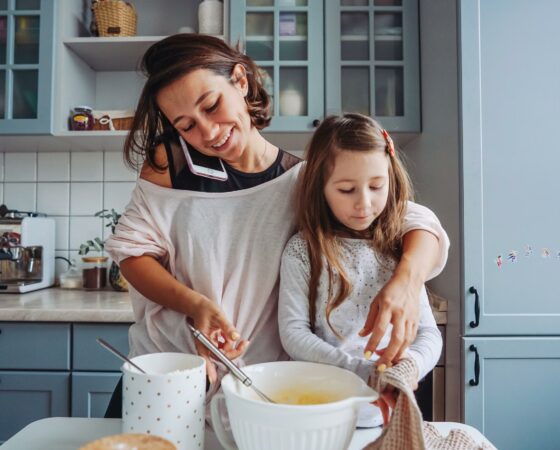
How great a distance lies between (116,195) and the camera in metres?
2.16

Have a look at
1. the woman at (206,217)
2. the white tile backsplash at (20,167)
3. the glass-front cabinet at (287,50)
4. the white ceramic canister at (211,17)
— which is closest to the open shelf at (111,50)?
the white ceramic canister at (211,17)

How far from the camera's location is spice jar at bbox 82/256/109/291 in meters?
2.00

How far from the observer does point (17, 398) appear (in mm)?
1613

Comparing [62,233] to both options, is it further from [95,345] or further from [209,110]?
[209,110]

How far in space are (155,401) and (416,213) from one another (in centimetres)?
52

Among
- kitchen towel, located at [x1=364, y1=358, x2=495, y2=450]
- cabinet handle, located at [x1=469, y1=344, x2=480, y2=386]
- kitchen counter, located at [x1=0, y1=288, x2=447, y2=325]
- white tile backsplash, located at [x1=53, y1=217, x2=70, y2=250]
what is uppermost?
white tile backsplash, located at [x1=53, y1=217, x2=70, y2=250]

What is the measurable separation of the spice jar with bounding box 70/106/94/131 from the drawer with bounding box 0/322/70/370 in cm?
76

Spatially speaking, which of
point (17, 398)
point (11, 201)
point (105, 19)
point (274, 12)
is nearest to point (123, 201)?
point (11, 201)

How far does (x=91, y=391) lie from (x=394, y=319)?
1340 millimetres

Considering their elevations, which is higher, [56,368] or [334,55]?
[334,55]

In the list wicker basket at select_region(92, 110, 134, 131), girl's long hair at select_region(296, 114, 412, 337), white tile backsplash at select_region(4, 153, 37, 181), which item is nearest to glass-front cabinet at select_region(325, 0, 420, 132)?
wicker basket at select_region(92, 110, 134, 131)

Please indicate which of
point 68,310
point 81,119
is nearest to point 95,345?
point 68,310

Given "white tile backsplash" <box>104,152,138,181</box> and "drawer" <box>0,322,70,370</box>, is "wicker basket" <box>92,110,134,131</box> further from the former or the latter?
"drawer" <box>0,322,70,370</box>

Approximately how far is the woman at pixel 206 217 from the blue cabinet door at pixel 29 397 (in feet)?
3.19
